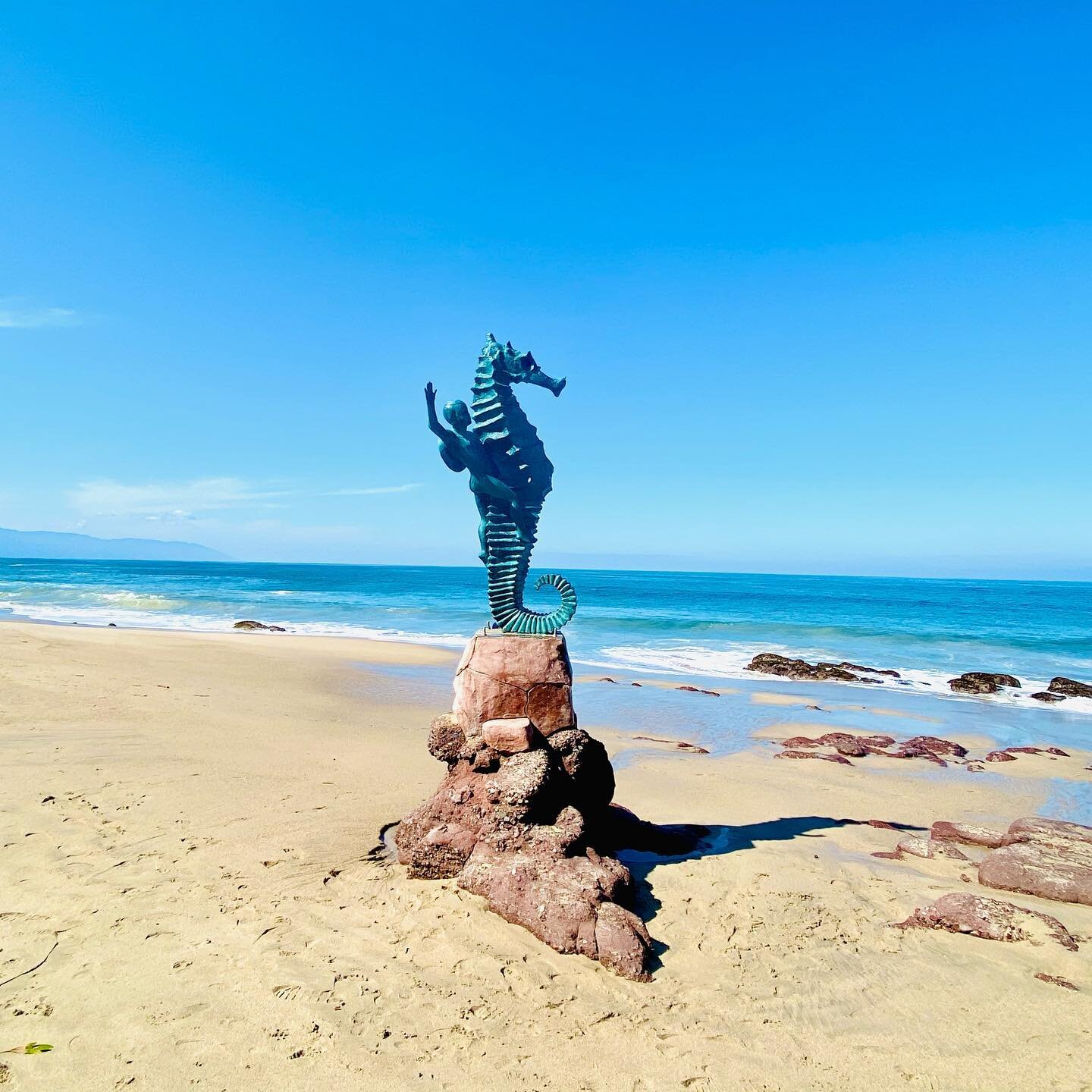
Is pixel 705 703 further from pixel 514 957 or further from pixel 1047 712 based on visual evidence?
pixel 514 957

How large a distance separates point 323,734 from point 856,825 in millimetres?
7650

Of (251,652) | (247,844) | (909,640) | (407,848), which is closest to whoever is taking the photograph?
(407,848)

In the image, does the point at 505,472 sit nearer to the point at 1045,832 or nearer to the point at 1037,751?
the point at 1045,832

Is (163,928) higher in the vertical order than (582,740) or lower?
lower

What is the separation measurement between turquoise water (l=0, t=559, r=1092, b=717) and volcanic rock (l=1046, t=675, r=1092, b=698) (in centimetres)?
73

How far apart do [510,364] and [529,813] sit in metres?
4.16

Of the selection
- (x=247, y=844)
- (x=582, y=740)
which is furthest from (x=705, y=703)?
(x=247, y=844)

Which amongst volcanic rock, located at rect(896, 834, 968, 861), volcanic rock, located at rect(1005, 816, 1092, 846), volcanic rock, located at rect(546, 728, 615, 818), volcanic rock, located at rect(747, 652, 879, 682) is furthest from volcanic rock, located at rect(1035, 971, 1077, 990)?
volcanic rock, located at rect(747, 652, 879, 682)

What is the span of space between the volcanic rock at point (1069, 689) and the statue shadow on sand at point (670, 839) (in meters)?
14.3

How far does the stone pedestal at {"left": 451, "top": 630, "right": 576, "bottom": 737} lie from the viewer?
600 cm

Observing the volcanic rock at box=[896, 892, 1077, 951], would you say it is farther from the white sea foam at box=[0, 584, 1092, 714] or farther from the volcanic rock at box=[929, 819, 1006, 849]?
the white sea foam at box=[0, 584, 1092, 714]

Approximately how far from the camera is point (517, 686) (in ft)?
19.7

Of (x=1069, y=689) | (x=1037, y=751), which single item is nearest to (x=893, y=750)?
(x=1037, y=751)

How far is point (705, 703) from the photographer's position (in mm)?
15195
